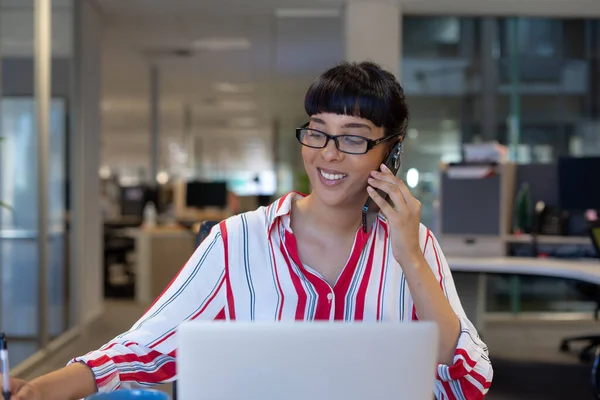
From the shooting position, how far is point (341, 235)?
1.42 meters

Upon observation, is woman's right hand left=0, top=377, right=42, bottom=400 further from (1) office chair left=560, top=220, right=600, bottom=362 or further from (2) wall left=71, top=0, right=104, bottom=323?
(2) wall left=71, top=0, right=104, bottom=323

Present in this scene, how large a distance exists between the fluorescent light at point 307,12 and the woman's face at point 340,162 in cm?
569

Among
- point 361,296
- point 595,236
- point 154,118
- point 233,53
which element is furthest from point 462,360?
point 154,118

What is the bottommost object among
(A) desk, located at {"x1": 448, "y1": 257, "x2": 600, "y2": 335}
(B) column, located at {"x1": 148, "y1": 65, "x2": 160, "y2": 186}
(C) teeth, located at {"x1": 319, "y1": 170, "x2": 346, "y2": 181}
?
(A) desk, located at {"x1": 448, "y1": 257, "x2": 600, "y2": 335}

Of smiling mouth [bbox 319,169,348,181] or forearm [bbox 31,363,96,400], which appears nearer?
forearm [bbox 31,363,96,400]

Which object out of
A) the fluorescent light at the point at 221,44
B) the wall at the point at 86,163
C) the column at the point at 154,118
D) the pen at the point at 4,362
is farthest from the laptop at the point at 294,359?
the column at the point at 154,118

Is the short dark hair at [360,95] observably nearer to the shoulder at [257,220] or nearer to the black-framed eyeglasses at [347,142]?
the black-framed eyeglasses at [347,142]

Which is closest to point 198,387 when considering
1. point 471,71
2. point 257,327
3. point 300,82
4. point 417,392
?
point 257,327

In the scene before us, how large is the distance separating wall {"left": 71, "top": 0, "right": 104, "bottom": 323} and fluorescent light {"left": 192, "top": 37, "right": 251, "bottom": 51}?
83.7 inches

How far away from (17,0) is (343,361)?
429 centimetres

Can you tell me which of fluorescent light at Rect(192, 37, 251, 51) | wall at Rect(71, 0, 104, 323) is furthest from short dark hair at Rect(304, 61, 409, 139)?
fluorescent light at Rect(192, 37, 251, 51)

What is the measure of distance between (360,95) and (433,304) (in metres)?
0.43

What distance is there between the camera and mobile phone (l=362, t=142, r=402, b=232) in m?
1.37

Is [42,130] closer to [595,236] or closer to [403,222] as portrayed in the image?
[595,236]
